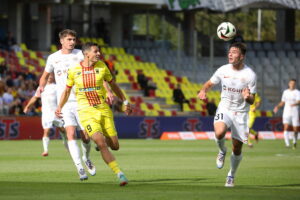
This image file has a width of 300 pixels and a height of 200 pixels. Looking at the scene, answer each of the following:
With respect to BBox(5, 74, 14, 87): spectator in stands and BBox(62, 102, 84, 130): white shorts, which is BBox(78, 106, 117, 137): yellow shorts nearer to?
BBox(62, 102, 84, 130): white shorts

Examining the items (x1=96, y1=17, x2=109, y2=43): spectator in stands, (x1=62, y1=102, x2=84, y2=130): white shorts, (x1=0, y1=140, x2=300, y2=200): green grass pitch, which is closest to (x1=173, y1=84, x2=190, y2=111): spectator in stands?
(x1=96, y1=17, x2=109, y2=43): spectator in stands

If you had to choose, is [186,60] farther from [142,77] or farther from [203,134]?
[203,134]

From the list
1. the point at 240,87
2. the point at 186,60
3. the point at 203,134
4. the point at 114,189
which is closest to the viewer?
the point at 114,189

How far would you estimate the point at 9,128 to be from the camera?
34500 mm

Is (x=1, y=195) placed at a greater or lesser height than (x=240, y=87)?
lesser

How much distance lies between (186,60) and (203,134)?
11.1 m

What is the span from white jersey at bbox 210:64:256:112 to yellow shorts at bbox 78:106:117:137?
191cm

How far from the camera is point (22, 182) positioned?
1496cm

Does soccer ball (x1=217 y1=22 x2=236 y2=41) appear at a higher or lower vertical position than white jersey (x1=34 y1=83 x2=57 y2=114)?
higher

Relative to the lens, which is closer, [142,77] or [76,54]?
[76,54]

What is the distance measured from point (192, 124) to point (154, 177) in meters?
23.2

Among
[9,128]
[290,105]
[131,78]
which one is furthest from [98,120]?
[131,78]

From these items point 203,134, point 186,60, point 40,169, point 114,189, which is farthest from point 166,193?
point 186,60

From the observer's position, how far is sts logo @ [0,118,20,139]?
34.2 m
